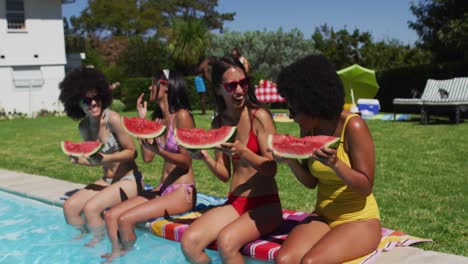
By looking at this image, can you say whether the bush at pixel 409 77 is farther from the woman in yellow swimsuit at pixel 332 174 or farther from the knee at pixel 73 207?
the woman in yellow swimsuit at pixel 332 174

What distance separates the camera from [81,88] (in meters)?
5.44

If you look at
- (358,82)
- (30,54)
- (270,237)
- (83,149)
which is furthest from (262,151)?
(30,54)

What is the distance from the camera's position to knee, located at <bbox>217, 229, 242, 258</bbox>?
360 cm

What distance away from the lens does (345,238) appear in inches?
126

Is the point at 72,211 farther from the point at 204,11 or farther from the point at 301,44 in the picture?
the point at 204,11

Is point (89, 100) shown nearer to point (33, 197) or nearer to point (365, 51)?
point (33, 197)

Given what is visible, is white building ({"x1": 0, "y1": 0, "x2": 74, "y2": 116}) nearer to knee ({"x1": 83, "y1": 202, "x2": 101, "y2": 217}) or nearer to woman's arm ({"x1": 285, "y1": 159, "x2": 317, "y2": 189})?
knee ({"x1": 83, "y1": 202, "x2": 101, "y2": 217})

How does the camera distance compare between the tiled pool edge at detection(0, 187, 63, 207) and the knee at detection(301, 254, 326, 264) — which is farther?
the tiled pool edge at detection(0, 187, 63, 207)

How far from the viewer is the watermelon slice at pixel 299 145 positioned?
3.03 meters

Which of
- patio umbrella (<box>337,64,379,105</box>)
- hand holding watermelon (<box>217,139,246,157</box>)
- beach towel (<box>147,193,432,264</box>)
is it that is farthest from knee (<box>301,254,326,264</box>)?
patio umbrella (<box>337,64,379,105</box>)

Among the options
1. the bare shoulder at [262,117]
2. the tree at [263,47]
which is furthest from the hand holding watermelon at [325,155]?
the tree at [263,47]

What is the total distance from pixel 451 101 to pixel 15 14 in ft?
73.6

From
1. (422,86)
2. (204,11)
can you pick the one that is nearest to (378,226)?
(422,86)

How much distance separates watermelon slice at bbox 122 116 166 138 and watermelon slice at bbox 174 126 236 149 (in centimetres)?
42
